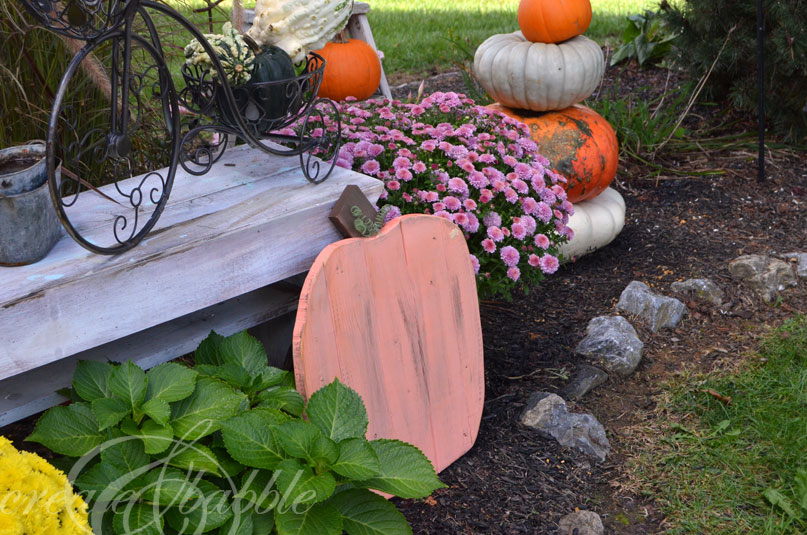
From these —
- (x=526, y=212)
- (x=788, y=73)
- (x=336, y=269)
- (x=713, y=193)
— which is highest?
(x=336, y=269)

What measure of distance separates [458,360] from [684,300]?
136 centimetres

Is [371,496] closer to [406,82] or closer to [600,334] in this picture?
[600,334]

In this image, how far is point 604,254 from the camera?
363 cm

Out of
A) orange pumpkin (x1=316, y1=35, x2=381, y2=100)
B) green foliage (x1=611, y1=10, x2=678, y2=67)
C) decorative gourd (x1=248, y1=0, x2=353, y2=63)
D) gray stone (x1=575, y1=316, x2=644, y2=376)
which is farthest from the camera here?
green foliage (x1=611, y1=10, x2=678, y2=67)

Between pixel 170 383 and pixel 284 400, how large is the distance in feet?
0.88

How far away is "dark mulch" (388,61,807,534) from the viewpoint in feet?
7.22

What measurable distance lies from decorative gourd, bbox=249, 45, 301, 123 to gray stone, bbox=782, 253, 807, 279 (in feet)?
8.00

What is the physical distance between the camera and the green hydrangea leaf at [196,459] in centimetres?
161

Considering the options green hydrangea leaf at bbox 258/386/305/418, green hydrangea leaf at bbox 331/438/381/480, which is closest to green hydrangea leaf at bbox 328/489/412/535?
green hydrangea leaf at bbox 331/438/381/480

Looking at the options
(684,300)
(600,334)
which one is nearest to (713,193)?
(684,300)

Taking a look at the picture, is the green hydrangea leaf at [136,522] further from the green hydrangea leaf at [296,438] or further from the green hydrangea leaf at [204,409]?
the green hydrangea leaf at [296,438]

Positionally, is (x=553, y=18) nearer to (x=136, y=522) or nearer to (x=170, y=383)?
(x=170, y=383)

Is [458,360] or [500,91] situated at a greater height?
[500,91]

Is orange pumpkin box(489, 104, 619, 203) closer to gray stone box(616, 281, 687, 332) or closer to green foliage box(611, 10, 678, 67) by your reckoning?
gray stone box(616, 281, 687, 332)
